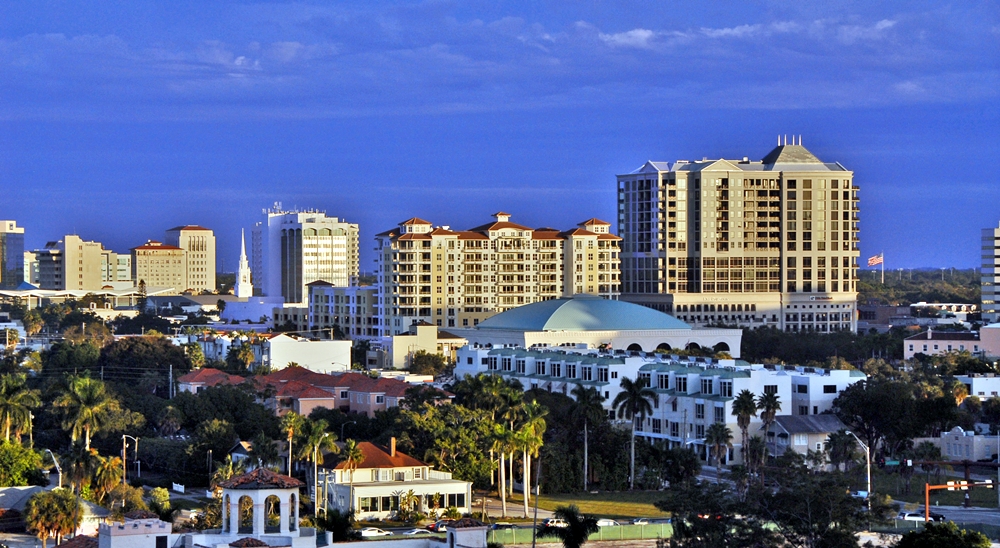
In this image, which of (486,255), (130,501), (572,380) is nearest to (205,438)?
(130,501)

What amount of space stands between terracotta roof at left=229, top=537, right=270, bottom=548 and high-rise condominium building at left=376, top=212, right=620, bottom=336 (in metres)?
131

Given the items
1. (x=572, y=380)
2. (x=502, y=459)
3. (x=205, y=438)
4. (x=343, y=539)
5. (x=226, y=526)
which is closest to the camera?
(x=226, y=526)

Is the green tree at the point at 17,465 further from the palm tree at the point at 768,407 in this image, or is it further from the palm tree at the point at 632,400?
the palm tree at the point at 768,407

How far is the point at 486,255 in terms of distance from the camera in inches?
7318

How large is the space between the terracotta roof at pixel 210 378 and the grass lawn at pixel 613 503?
36.3m

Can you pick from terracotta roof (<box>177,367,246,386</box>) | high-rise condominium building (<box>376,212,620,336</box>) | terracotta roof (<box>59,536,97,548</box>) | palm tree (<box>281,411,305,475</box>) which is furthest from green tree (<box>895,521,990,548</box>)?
high-rise condominium building (<box>376,212,620,336</box>)

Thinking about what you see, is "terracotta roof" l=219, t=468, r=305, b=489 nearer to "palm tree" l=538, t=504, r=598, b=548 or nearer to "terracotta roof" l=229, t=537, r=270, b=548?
"terracotta roof" l=229, t=537, r=270, b=548

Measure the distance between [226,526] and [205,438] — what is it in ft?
131

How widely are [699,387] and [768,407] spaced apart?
11447mm

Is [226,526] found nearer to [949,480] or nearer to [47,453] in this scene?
[47,453]

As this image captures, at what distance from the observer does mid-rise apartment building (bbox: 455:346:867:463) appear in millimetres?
93438

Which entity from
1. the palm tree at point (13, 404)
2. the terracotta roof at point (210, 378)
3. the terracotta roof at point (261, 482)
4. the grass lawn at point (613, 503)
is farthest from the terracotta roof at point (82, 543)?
the terracotta roof at point (210, 378)

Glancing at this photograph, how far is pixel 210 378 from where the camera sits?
112 m

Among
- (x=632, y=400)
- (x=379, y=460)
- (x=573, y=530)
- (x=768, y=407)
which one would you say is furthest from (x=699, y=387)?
(x=573, y=530)
